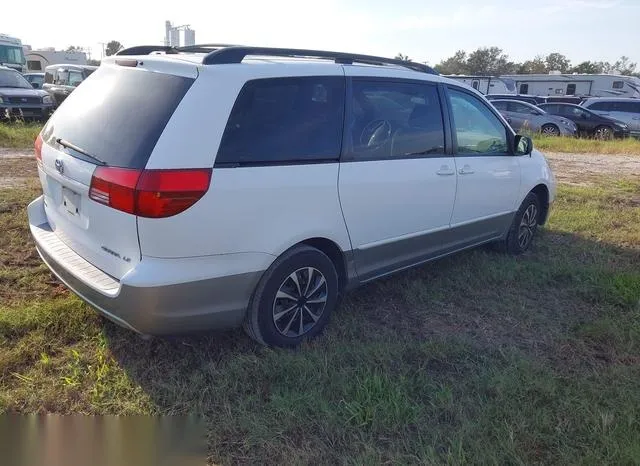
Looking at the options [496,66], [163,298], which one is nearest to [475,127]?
[163,298]

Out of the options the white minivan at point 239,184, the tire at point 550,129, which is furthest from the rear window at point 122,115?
the tire at point 550,129

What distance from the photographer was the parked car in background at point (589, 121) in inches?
850

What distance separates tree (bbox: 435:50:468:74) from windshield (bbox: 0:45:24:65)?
62295 millimetres

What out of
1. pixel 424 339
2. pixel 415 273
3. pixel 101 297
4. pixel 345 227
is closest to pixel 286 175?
pixel 345 227

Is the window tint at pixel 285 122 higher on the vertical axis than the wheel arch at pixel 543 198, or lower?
higher

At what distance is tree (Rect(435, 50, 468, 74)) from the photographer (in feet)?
275

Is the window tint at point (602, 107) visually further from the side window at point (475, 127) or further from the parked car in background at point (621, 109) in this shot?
the side window at point (475, 127)

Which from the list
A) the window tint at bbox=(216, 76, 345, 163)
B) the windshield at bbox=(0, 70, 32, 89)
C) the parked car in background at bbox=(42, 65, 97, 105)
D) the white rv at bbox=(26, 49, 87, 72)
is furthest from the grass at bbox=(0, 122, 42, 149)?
the white rv at bbox=(26, 49, 87, 72)

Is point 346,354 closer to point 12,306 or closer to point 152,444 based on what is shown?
point 152,444

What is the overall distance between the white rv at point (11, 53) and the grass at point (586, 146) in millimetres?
26712

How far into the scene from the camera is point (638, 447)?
270 centimetres

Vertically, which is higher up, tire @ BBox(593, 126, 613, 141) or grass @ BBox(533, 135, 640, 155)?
tire @ BBox(593, 126, 613, 141)

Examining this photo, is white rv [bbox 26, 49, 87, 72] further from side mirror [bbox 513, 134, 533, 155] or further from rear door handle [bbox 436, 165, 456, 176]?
rear door handle [bbox 436, 165, 456, 176]

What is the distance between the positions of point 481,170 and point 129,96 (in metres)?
2.97
